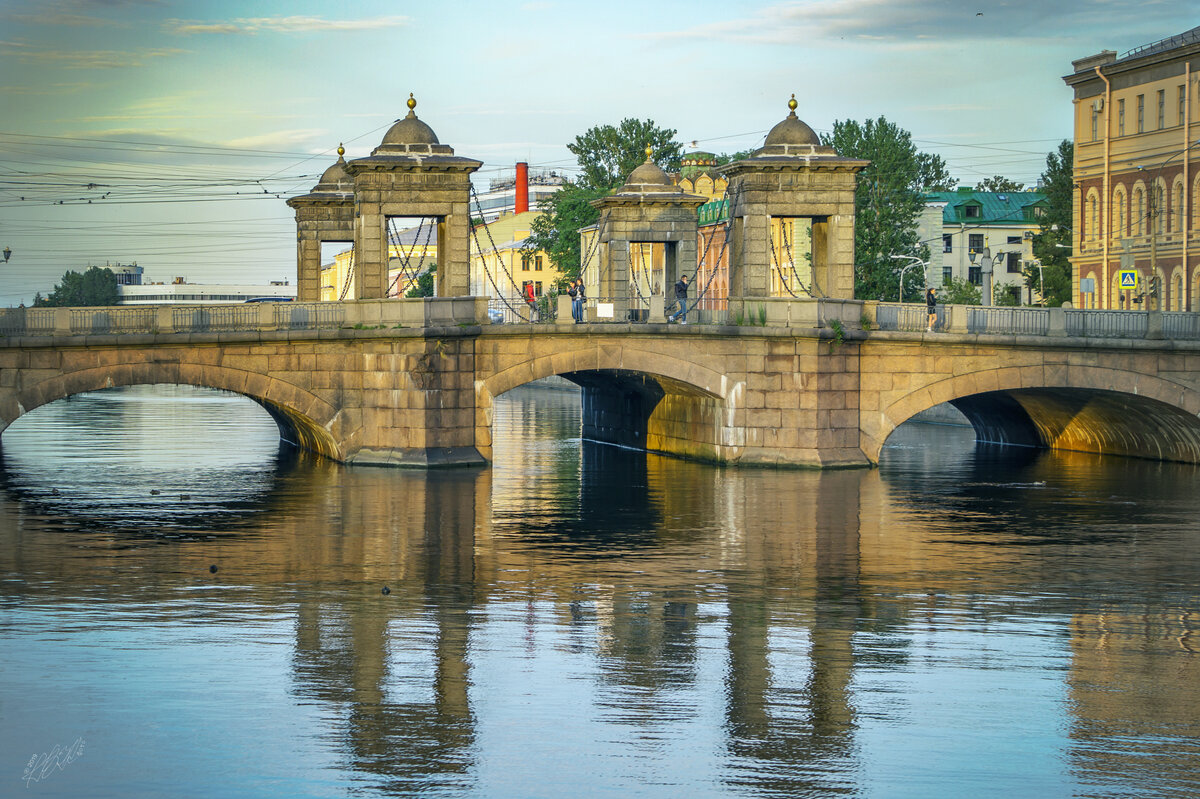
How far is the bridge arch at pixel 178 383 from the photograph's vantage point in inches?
1620

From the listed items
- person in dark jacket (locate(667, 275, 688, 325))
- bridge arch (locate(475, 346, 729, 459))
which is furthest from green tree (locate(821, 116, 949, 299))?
person in dark jacket (locate(667, 275, 688, 325))

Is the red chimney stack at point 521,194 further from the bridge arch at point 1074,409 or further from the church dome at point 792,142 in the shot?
the church dome at point 792,142

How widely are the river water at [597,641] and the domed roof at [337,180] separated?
19.4 meters

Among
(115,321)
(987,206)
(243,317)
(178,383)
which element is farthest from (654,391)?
(987,206)

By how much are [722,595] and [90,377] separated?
2351 centimetres

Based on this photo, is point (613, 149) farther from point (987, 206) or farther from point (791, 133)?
point (791, 133)

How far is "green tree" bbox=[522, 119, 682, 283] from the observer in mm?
93494

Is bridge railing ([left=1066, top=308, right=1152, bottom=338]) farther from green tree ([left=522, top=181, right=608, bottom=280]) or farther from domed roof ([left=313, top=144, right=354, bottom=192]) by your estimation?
green tree ([left=522, top=181, right=608, bottom=280])

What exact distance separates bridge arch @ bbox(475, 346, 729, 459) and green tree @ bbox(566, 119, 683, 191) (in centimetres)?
4124

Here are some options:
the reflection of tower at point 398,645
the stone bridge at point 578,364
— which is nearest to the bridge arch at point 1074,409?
the stone bridge at point 578,364

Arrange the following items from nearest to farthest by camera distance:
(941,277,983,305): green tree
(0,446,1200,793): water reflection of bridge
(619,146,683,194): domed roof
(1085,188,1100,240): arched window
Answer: (0,446,1200,793): water reflection of bridge, (619,146,683,194): domed roof, (1085,188,1100,240): arched window, (941,277,983,305): green tree

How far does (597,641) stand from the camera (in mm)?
A: 20453

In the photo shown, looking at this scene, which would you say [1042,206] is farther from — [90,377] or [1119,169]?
[90,377]

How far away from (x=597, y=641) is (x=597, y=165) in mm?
78001
